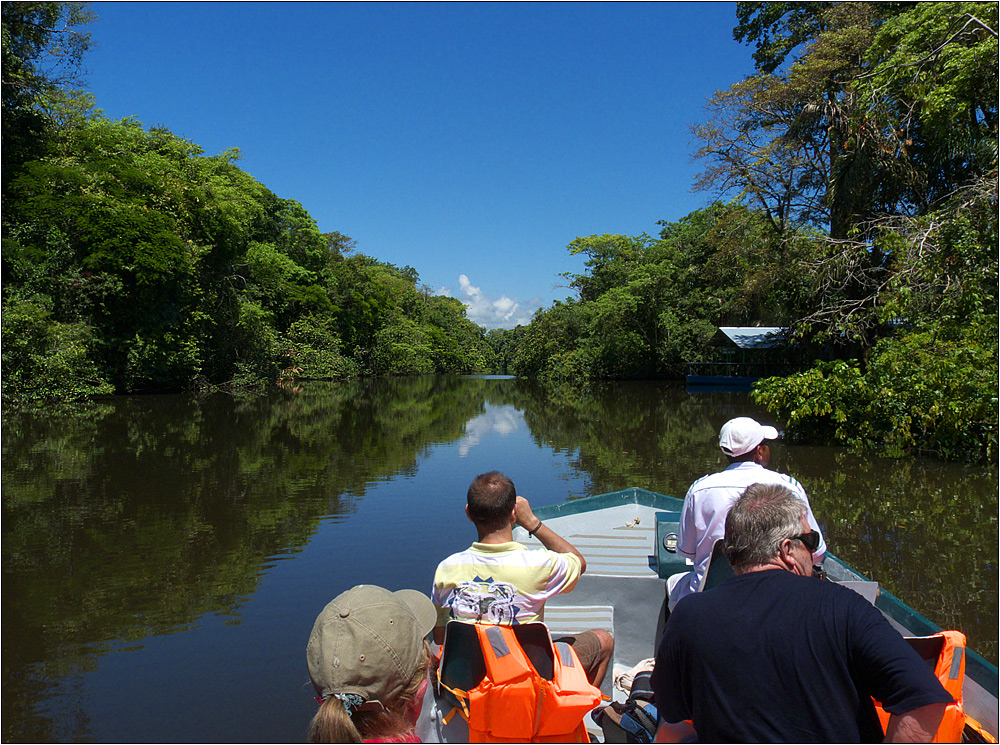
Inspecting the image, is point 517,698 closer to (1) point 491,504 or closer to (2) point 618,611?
(1) point 491,504

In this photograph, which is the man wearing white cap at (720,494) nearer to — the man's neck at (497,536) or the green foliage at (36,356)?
the man's neck at (497,536)

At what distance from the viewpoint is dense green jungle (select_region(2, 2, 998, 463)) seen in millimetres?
10922

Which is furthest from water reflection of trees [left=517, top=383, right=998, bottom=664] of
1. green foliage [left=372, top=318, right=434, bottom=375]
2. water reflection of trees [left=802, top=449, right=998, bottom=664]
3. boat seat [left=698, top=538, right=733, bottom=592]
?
green foliage [left=372, top=318, right=434, bottom=375]

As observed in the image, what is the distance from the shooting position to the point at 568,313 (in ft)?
152

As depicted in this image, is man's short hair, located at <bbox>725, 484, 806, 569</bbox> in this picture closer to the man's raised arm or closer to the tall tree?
the man's raised arm

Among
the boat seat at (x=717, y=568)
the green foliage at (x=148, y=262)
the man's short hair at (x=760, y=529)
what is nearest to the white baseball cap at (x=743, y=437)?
the boat seat at (x=717, y=568)

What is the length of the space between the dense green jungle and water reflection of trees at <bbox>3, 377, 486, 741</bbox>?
6.07m

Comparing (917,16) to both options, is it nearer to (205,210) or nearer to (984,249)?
(984,249)

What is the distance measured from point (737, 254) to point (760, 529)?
82.4ft

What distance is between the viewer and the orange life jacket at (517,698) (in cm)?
225


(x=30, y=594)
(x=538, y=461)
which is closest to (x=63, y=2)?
(x=538, y=461)

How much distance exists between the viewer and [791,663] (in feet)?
5.38

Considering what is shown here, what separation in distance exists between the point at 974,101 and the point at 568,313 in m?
34.5

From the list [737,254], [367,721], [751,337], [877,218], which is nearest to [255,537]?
[367,721]
